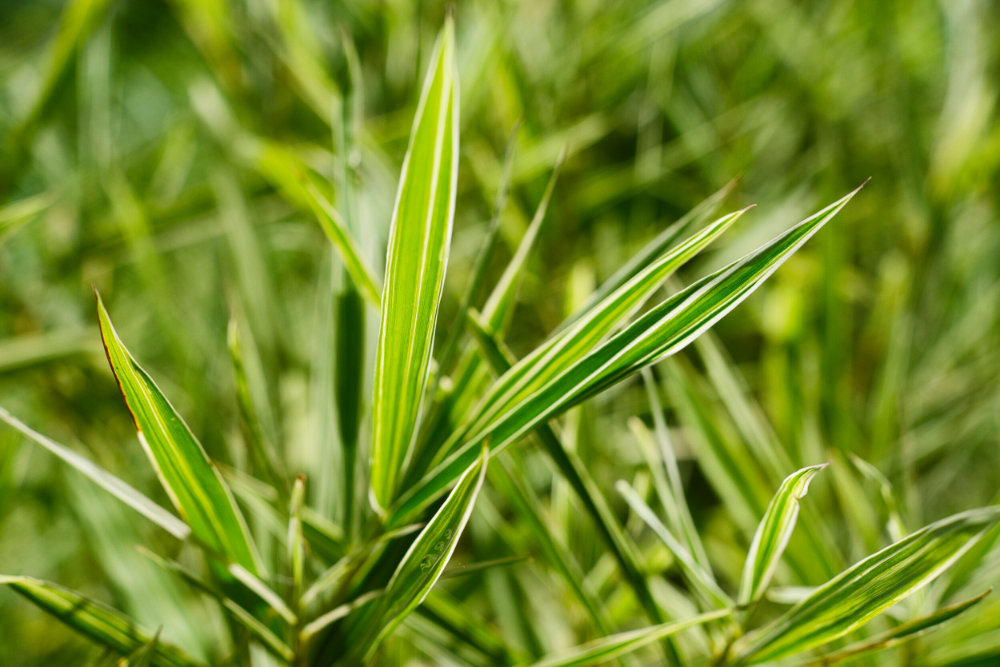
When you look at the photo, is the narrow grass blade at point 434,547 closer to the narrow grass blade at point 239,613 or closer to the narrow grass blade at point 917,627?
the narrow grass blade at point 239,613

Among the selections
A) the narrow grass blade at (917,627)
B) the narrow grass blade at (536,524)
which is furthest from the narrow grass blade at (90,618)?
the narrow grass blade at (917,627)

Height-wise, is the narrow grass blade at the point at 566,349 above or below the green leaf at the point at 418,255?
below

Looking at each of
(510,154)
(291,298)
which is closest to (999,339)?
(510,154)

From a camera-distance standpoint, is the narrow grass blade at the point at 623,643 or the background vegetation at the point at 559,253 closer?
the narrow grass blade at the point at 623,643

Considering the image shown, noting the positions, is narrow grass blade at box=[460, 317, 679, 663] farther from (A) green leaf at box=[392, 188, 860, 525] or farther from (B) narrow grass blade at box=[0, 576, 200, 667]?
(B) narrow grass blade at box=[0, 576, 200, 667]

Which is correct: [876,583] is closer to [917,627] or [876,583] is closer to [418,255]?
[917,627]

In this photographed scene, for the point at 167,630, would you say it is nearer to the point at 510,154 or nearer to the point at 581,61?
the point at 510,154

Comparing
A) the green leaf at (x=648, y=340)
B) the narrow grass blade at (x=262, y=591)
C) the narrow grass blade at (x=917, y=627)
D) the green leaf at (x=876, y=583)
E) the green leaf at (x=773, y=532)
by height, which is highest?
the green leaf at (x=648, y=340)
